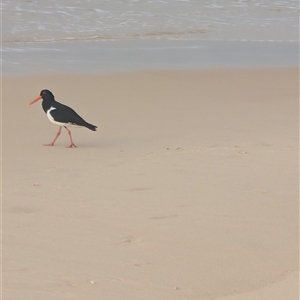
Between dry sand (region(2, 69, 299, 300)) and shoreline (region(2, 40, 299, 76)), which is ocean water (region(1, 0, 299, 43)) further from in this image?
dry sand (region(2, 69, 299, 300))

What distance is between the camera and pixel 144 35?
14156mm

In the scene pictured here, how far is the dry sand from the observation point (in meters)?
3.49

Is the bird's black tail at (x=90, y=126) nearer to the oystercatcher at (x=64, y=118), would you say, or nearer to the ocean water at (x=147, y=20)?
the oystercatcher at (x=64, y=118)

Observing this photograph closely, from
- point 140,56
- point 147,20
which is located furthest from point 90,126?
point 147,20

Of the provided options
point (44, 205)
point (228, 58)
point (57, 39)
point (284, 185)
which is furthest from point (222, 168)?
point (57, 39)

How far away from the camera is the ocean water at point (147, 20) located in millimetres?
14117

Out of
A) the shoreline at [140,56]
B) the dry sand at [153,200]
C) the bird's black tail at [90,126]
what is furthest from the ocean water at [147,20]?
the bird's black tail at [90,126]

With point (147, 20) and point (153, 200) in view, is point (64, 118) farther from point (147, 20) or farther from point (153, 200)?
point (147, 20)

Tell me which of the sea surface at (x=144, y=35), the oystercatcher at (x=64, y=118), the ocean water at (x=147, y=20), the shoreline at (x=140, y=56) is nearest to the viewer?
the oystercatcher at (x=64, y=118)

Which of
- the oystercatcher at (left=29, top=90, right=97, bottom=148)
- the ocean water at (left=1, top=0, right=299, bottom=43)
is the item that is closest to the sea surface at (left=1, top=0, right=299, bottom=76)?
the ocean water at (left=1, top=0, right=299, bottom=43)

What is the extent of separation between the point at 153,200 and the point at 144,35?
31.7 feet

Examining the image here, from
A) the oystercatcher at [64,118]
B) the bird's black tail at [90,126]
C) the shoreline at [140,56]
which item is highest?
the oystercatcher at [64,118]

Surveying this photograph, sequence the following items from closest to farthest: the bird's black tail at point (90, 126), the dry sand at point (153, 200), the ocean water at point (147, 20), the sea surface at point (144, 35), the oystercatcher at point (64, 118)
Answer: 1. the dry sand at point (153, 200)
2. the oystercatcher at point (64, 118)
3. the bird's black tail at point (90, 126)
4. the sea surface at point (144, 35)
5. the ocean water at point (147, 20)

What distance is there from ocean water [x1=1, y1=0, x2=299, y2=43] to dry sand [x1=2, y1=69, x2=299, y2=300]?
5029 mm
